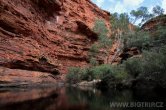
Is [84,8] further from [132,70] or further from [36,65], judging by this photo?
[132,70]

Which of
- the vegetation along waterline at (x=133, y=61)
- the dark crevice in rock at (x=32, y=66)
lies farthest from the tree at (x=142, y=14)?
the dark crevice in rock at (x=32, y=66)

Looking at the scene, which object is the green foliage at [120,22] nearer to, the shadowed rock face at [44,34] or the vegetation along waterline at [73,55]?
the vegetation along waterline at [73,55]

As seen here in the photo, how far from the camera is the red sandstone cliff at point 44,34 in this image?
30172mm

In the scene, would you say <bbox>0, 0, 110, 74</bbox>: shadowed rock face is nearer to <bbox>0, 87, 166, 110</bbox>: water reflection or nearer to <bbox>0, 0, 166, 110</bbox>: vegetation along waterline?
<bbox>0, 0, 166, 110</bbox>: vegetation along waterline

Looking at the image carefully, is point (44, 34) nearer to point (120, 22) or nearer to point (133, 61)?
point (120, 22)

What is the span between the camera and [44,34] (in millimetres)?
39375

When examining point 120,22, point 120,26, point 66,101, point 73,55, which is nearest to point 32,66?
point 73,55

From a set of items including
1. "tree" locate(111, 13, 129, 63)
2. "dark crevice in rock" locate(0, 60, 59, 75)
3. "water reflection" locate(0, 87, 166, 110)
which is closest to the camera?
"water reflection" locate(0, 87, 166, 110)

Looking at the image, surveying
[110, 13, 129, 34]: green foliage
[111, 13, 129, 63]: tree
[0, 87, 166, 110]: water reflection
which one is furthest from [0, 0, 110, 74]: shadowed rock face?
[0, 87, 166, 110]: water reflection

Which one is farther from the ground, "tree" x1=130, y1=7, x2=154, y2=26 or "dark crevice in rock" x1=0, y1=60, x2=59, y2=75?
"tree" x1=130, y1=7, x2=154, y2=26

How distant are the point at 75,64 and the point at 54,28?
7.61 m

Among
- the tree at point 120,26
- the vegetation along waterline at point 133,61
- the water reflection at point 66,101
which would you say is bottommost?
the water reflection at point 66,101

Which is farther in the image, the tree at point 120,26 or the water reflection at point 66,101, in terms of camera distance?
the tree at point 120,26

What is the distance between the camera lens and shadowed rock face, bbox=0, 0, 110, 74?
30178 mm
